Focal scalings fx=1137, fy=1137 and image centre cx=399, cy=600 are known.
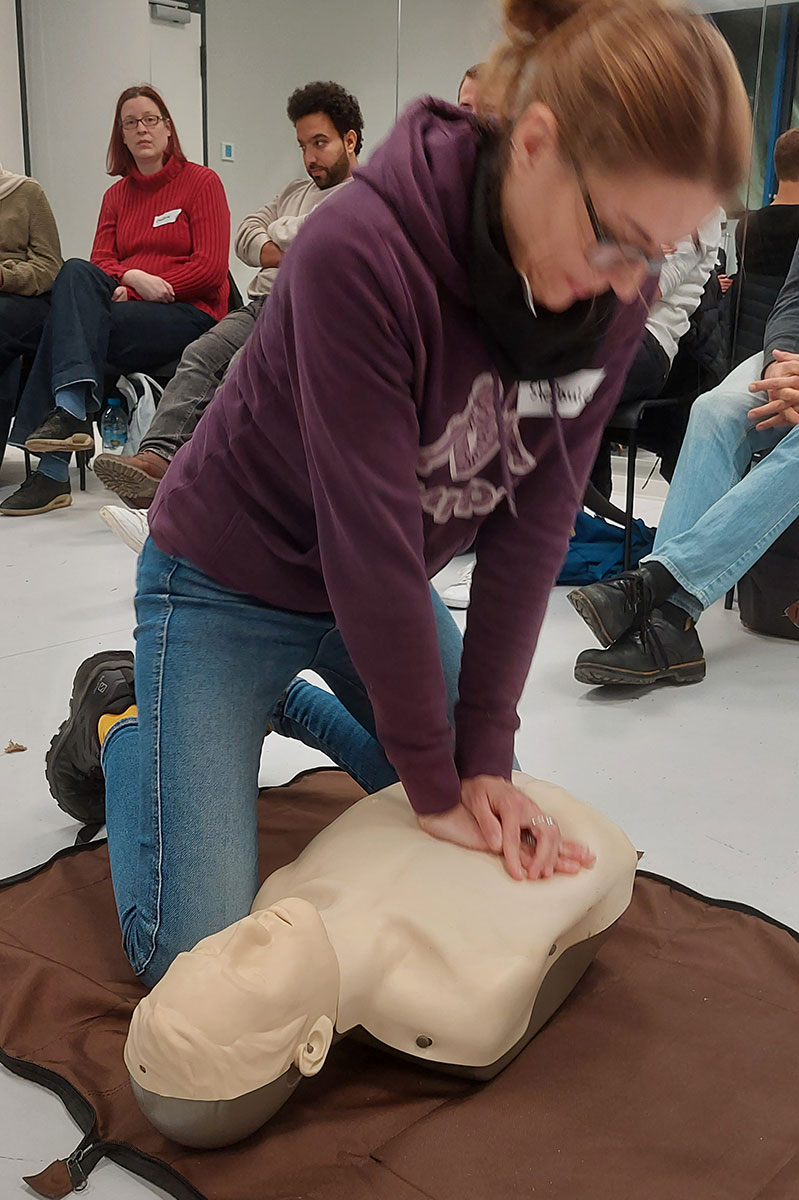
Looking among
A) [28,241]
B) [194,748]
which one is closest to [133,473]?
[28,241]

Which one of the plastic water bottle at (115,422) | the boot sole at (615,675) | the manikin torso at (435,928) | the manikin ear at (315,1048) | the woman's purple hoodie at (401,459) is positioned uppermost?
the woman's purple hoodie at (401,459)

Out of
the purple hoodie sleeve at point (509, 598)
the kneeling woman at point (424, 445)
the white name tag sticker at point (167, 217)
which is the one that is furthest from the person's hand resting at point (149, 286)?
the purple hoodie sleeve at point (509, 598)

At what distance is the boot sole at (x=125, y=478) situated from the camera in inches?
114

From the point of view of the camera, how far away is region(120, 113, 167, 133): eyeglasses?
376 centimetres

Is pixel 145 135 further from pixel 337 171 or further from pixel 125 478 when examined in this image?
pixel 125 478

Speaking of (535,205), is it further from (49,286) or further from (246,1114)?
(49,286)

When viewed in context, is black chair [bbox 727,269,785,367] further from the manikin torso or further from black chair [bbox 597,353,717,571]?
the manikin torso

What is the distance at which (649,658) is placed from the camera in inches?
83.1

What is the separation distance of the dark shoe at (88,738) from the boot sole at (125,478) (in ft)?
4.75

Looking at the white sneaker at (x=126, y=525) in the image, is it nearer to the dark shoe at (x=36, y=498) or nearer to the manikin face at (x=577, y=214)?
the dark shoe at (x=36, y=498)

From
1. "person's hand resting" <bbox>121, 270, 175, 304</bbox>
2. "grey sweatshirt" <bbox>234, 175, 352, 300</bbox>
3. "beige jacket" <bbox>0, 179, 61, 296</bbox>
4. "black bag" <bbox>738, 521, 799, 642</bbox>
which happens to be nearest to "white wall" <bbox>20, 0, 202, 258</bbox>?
"beige jacket" <bbox>0, 179, 61, 296</bbox>

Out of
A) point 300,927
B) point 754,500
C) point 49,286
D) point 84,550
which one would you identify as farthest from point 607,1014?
point 49,286

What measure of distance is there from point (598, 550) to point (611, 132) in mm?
2125

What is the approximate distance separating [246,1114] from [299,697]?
611 mm
